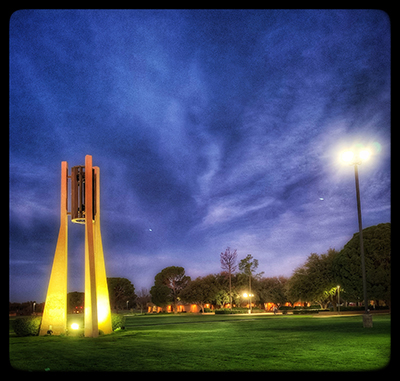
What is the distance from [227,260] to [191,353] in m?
53.4

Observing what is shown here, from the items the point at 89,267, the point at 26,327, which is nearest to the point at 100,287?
the point at 89,267

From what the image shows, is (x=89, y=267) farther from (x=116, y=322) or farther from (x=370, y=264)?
(x=370, y=264)

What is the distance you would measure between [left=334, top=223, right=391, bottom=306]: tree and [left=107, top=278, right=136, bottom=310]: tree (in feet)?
199

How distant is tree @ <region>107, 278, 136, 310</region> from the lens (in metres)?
97.0

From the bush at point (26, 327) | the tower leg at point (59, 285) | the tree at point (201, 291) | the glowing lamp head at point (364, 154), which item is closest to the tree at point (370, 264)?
the glowing lamp head at point (364, 154)

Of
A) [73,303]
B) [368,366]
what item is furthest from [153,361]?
[73,303]

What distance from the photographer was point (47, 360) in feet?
41.9

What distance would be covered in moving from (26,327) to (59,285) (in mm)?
2689

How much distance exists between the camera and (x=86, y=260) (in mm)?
21594

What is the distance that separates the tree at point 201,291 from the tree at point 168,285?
5924 millimetres

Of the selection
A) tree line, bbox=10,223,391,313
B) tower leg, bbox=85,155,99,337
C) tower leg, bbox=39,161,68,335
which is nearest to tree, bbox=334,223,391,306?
tree line, bbox=10,223,391,313

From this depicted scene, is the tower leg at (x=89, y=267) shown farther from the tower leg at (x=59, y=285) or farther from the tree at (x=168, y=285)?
the tree at (x=168, y=285)

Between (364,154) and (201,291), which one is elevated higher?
(364,154)

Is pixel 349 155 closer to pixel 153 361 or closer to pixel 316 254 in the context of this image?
pixel 153 361
